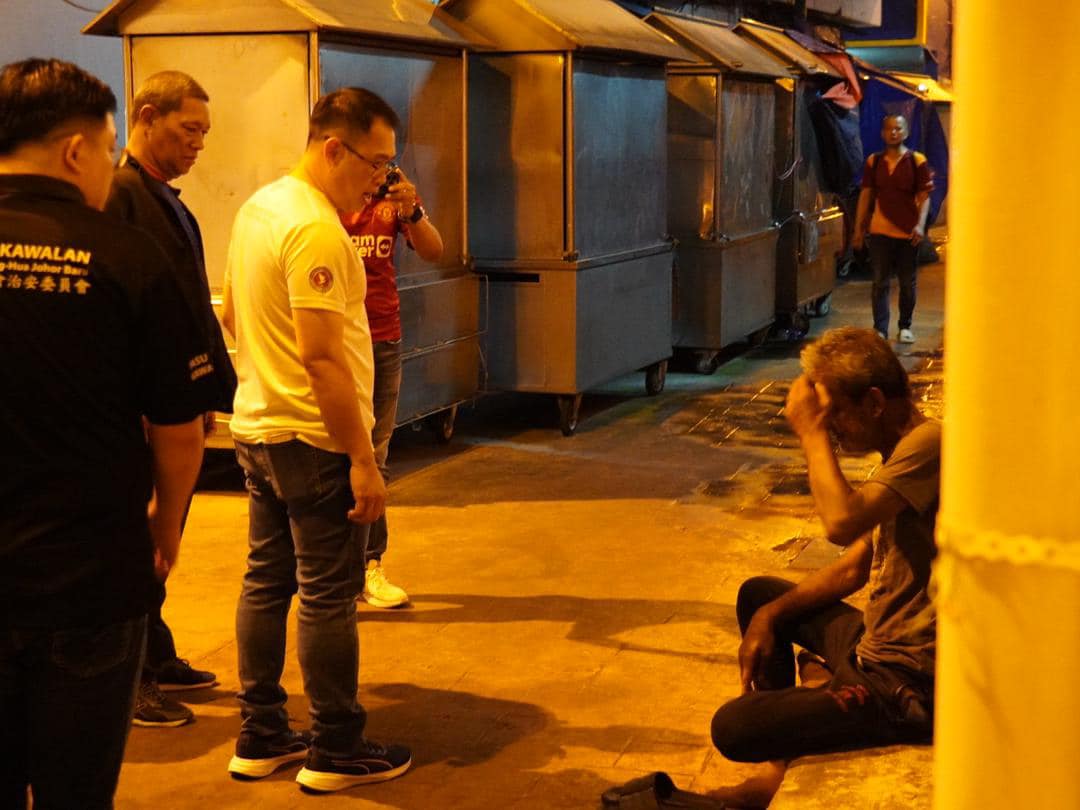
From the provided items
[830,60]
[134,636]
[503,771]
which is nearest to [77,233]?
[134,636]

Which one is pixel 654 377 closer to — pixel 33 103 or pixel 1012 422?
pixel 33 103

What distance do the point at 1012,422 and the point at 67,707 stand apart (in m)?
1.84

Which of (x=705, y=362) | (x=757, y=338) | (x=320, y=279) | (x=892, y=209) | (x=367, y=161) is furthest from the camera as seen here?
(x=757, y=338)

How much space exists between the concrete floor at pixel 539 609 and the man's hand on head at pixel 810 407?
1339 millimetres

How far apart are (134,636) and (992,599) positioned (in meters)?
1.73

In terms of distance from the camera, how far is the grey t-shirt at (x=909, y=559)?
12.9ft

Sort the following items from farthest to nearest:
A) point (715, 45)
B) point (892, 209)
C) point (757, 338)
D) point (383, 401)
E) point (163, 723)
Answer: point (757, 338)
point (892, 209)
point (715, 45)
point (383, 401)
point (163, 723)

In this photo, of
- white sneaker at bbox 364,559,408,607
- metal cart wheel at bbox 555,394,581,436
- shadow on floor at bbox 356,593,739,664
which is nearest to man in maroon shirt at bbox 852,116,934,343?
metal cart wheel at bbox 555,394,581,436

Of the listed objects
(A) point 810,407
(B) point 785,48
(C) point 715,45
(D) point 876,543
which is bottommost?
(D) point 876,543

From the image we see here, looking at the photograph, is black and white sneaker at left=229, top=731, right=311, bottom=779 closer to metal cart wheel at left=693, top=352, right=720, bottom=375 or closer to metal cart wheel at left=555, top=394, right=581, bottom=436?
metal cart wheel at left=555, top=394, right=581, bottom=436

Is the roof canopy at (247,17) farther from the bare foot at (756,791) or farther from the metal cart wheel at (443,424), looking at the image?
the bare foot at (756,791)

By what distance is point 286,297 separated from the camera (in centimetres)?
446

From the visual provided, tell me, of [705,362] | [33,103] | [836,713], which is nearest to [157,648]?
[836,713]

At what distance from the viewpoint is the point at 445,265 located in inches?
366
